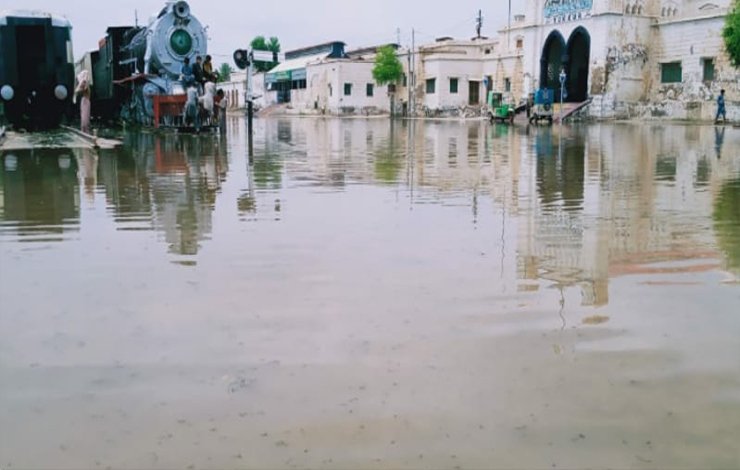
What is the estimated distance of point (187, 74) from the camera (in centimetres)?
2033

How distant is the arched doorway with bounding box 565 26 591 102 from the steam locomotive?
25.1 m

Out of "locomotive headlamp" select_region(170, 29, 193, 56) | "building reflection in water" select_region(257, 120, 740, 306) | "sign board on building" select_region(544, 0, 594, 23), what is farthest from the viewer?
"sign board on building" select_region(544, 0, 594, 23)

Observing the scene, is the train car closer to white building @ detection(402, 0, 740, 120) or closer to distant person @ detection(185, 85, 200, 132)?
distant person @ detection(185, 85, 200, 132)

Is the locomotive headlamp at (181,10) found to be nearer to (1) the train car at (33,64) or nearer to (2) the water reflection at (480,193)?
(1) the train car at (33,64)

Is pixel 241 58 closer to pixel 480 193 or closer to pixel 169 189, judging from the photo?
pixel 169 189

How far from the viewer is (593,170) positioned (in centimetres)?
1158

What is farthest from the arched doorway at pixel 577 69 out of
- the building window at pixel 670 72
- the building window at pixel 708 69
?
the building window at pixel 708 69

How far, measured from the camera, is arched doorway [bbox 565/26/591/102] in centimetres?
4178

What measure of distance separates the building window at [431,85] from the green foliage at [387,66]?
10.5ft

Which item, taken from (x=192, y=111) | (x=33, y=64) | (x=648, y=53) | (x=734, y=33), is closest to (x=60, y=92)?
(x=33, y=64)

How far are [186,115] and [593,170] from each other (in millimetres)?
11331

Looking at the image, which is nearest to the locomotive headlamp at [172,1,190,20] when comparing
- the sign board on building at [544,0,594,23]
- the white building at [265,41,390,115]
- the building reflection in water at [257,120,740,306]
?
the building reflection in water at [257,120,740,306]

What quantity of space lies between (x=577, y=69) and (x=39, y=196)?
38835 mm

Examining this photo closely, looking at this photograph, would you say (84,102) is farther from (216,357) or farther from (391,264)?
(216,357)
